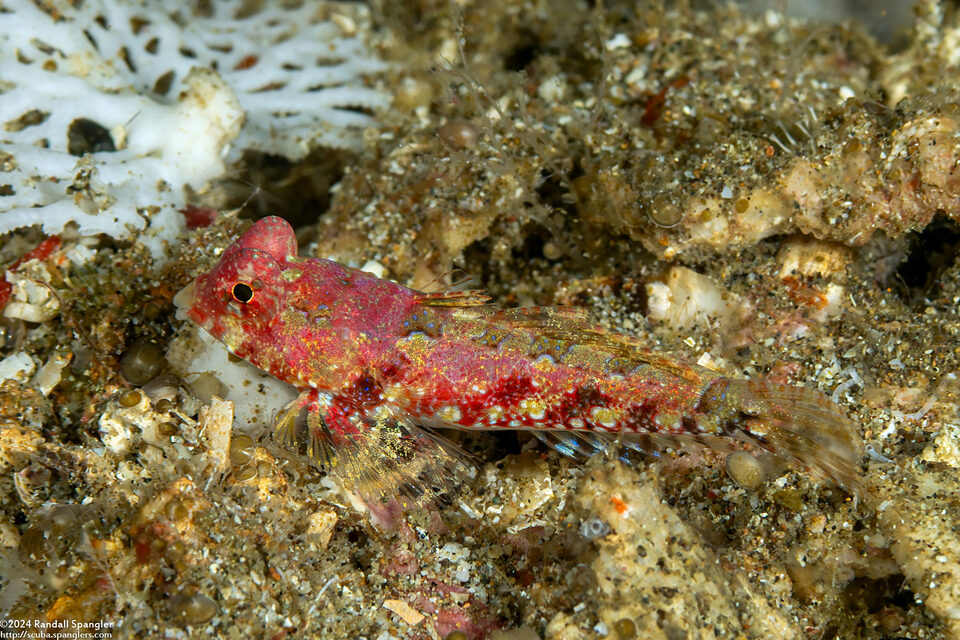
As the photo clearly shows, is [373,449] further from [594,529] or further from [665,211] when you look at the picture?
[665,211]

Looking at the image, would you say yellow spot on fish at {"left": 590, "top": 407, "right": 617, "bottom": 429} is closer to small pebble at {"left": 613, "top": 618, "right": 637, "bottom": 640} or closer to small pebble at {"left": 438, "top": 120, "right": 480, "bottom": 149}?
small pebble at {"left": 613, "top": 618, "right": 637, "bottom": 640}

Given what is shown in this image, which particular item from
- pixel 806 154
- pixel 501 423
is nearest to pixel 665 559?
pixel 501 423

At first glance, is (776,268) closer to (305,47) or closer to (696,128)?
(696,128)

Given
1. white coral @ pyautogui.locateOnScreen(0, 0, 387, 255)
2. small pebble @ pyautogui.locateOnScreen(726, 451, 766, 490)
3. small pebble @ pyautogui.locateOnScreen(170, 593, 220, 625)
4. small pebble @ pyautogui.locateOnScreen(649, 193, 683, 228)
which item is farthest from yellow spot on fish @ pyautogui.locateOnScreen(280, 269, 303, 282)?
small pebble @ pyautogui.locateOnScreen(726, 451, 766, 490)

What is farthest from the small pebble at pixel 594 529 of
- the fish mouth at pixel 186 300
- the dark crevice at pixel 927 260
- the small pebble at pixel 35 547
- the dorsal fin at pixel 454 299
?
the dark crevice at pixel 927 260

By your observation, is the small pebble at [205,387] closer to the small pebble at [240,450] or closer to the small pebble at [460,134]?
the small pebble at [240,450]

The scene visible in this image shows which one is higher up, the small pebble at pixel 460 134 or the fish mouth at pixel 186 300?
the small pebble at pixel 460 134
